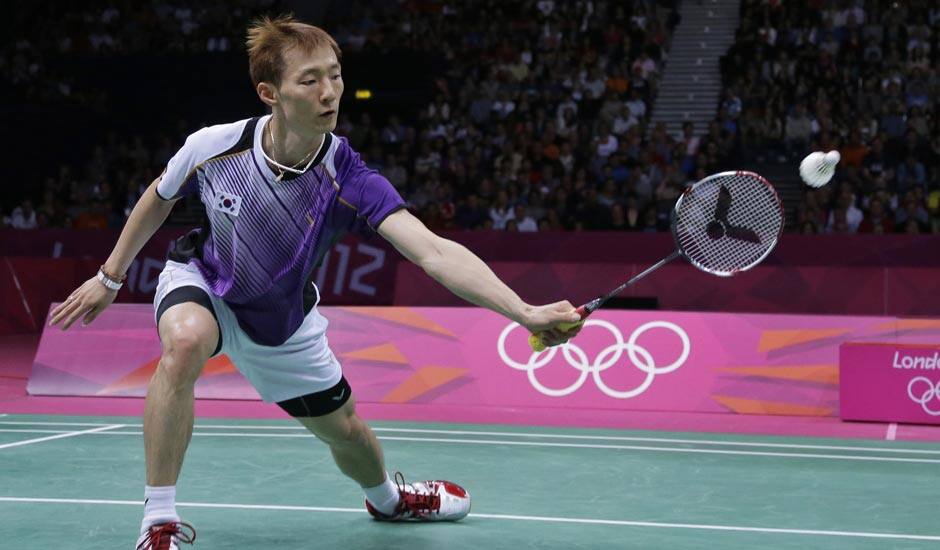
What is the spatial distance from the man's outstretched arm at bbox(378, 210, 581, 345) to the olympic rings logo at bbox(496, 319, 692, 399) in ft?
15.7

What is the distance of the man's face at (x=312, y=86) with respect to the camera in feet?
13.6

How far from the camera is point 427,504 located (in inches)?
200

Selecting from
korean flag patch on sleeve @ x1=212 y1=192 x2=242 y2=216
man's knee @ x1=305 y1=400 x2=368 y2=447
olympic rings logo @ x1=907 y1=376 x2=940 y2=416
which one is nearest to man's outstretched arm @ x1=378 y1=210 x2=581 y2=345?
korean flag patch on sleeve @ x1=212 y1=192 x2=242 y2=216

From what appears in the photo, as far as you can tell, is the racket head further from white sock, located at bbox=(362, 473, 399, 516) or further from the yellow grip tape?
white sock, located at bbox=(362, 473, 399, 516)

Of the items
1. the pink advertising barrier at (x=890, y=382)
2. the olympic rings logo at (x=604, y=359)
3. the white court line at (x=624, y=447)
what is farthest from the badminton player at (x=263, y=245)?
the pink advertising barrier at (x=890, y=382)

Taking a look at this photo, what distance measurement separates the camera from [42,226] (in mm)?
17125

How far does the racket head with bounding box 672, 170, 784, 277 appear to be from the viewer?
193 inches

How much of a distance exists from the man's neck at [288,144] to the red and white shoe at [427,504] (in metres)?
1.40

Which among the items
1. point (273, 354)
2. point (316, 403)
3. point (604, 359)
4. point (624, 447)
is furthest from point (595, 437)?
point (273, 354)

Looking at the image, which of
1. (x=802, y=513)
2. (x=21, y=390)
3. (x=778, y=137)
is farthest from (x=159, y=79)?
(x=802, y=513)

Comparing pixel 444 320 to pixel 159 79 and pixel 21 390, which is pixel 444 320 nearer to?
pixel 21 390

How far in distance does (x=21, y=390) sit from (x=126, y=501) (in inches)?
189

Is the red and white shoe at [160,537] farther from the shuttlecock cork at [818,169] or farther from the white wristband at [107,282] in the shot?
the shuttlecock cork at [818,169]

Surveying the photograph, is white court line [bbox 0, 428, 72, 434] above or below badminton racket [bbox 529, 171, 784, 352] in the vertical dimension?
below
